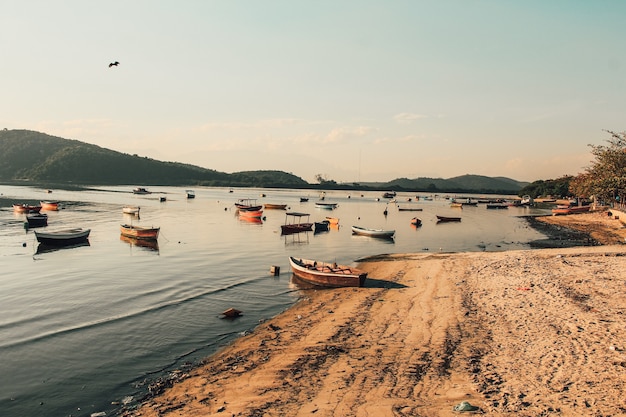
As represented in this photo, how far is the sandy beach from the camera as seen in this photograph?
12.8 m

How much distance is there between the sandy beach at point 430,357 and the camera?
41.9 feet

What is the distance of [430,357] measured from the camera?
1662 centimetres

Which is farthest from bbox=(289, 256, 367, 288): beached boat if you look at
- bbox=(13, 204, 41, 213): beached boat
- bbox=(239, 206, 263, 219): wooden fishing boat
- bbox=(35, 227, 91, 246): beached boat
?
bbox=(13, 204, 41, 213): beached boat

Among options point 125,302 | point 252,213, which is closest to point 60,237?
point 125,302

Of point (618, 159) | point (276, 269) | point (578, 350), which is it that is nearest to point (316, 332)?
point (578, 350)

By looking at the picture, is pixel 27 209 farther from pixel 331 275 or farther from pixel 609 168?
pixel 609 168

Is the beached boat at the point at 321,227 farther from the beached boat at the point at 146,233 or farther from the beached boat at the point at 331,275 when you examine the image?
the beached boat at the point at 331,275

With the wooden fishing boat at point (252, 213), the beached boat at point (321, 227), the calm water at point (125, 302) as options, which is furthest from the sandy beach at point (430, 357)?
the wooden fishing boat at point (252, 213)

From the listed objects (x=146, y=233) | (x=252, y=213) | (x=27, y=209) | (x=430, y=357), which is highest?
(x=27, y=209)

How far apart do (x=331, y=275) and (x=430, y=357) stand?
1500 cm

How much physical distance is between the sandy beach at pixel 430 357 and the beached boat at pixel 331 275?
1.06 metres

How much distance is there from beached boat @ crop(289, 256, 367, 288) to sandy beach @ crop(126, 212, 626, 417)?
1059mm

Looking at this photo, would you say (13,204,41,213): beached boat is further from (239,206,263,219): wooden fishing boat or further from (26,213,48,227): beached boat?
(239,206,263,219): wooden fishing boat

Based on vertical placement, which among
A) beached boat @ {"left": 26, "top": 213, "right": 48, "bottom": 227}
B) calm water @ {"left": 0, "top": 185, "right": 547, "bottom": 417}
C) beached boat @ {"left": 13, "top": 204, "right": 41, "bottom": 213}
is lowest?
calm water @ {"left": 0, "top": 185, "right": 547, "bottom": 417}
